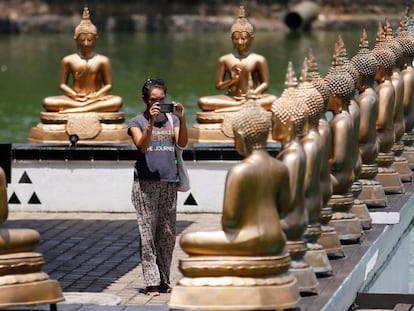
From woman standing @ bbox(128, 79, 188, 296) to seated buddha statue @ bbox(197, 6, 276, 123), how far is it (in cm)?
484

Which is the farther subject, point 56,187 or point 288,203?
point 56,187

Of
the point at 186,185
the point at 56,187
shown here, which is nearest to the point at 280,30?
the point at 56,187

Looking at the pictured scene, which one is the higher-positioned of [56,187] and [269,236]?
[269,236]

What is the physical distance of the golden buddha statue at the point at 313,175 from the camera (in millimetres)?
9023

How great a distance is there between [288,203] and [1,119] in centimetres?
1752

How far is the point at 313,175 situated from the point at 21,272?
66.9 inches

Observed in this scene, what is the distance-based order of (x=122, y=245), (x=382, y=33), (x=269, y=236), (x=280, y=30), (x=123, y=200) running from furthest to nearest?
(x=280, y=30) → (x=123, y=200) → (x=382, y=33) → (x=122, y=245) → (x=269, y=236)

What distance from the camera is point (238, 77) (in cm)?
1488

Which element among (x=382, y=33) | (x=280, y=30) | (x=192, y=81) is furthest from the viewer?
(x=280, y=30)

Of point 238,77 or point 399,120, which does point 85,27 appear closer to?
point 238,77

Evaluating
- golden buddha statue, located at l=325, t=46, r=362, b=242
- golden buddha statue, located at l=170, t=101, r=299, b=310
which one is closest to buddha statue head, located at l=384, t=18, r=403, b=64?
golden buddha statue, located at l=325, t=46, r=362, b=242

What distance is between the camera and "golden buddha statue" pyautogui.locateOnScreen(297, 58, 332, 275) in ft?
29.6

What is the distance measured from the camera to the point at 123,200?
46.6 ft

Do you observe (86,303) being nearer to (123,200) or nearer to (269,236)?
(269,236)
